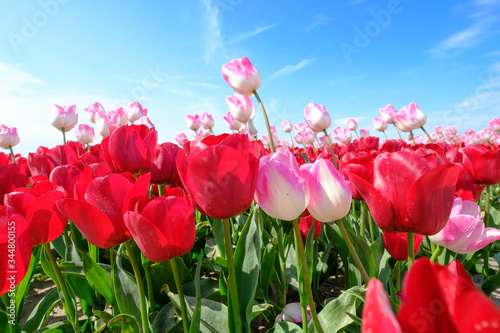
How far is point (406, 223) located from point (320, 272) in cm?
106

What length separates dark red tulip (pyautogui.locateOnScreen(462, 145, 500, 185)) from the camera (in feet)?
4.99

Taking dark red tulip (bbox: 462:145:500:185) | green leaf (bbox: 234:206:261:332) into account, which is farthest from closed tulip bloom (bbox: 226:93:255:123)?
dark red tulip (bbox: 462:145:500:185)

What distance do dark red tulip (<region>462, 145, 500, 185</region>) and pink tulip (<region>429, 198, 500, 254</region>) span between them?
0.64 metres

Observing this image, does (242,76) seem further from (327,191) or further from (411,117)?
(411,117)

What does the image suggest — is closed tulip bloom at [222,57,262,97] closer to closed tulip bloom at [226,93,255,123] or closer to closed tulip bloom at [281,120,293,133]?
closed tulip bloom at [226,93,255,123]

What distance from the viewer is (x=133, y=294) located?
1172mm

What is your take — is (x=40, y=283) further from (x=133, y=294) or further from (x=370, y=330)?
(x=370, y=330)

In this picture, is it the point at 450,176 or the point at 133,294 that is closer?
the point at 450,176

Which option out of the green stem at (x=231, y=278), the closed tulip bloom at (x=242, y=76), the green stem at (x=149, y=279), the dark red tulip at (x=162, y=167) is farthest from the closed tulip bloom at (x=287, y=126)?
the green stem at (x=231, y=278)

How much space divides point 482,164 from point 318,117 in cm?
100

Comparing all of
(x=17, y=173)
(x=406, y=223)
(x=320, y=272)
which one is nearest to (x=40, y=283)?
(x=17, y=173)

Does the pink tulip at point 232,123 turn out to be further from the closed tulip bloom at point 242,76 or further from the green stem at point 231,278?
the green stem at point 231,278

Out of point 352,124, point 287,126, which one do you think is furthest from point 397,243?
point 287,126

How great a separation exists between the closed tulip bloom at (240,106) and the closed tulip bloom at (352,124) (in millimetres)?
3923
